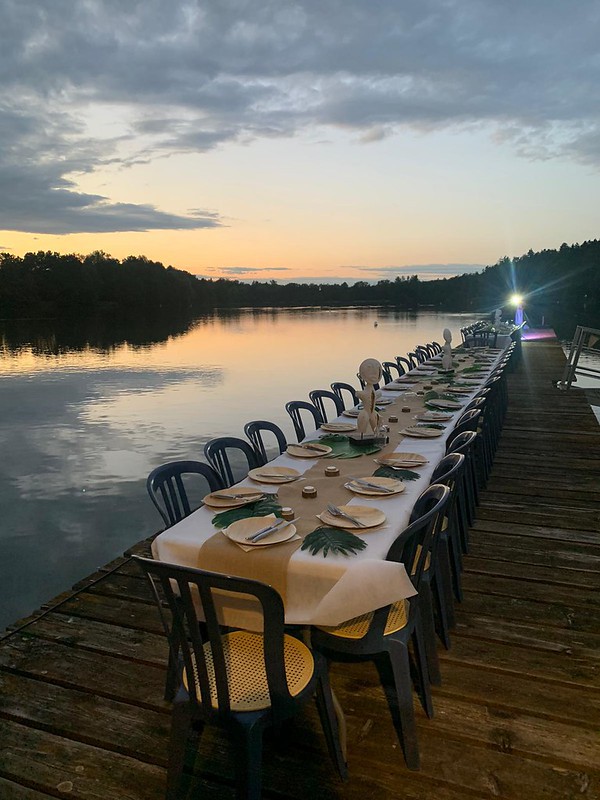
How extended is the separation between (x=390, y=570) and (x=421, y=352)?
29.5 feet

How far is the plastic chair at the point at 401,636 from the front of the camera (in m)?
1.84

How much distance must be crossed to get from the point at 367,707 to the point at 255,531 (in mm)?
858

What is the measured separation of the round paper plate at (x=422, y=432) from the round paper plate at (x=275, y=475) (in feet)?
3.73

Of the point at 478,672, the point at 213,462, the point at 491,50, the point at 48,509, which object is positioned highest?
the point at 491,50

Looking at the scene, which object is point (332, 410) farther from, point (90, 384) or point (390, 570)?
point (390, 570)

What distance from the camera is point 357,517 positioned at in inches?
85.0

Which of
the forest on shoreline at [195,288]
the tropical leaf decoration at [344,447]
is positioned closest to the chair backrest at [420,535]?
the tropical leaf decoration at [344,447]

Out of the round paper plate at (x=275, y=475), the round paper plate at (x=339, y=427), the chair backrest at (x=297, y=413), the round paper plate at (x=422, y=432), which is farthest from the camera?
the chair backrest at (x=297, y=413)

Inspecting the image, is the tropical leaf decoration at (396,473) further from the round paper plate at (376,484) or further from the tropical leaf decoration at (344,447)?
the tropical leaf decoration at (344,447)

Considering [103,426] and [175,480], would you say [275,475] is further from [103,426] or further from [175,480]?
[103,426]

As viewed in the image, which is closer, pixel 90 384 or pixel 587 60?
pixel 587 60

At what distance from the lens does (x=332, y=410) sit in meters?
12.9

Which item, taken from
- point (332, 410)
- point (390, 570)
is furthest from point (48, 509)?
point (332, 410)

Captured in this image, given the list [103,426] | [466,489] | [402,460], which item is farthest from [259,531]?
[103,426]
